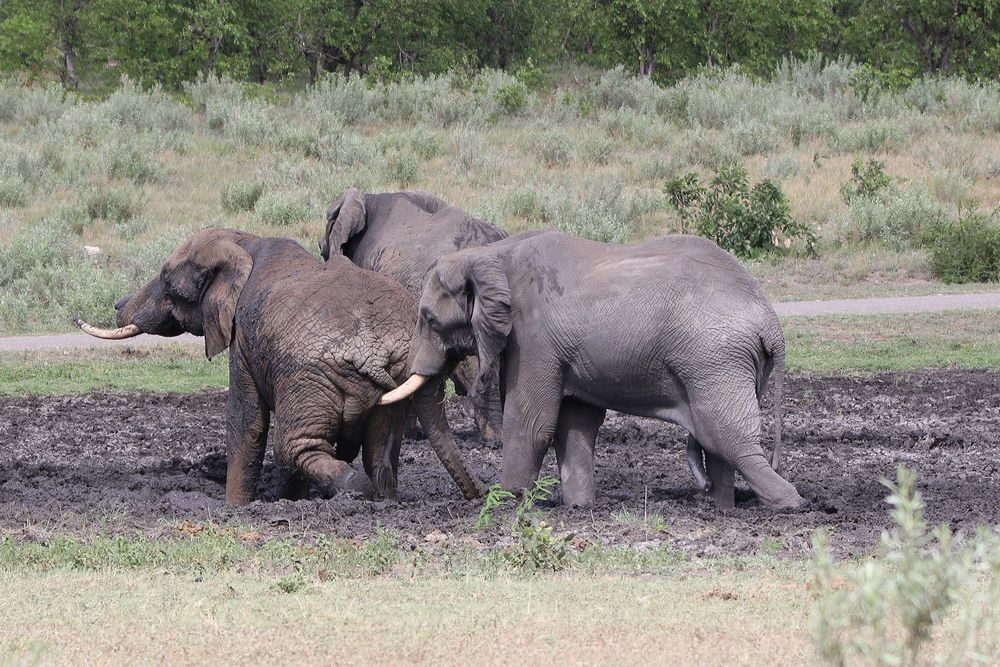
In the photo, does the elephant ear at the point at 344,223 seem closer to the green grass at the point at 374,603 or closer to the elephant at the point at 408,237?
the elephant at the point at 408,237

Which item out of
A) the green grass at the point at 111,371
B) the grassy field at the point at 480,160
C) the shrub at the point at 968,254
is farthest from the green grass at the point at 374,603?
the shrub at the point at 968,254

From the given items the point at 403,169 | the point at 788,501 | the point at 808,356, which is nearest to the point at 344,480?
the point at 788,501

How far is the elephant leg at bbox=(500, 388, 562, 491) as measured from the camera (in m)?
9.27

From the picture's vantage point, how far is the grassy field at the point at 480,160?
23.1 metres

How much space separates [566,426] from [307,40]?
1465 inches

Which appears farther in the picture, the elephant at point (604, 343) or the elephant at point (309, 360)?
the elephant at point (309, 360)

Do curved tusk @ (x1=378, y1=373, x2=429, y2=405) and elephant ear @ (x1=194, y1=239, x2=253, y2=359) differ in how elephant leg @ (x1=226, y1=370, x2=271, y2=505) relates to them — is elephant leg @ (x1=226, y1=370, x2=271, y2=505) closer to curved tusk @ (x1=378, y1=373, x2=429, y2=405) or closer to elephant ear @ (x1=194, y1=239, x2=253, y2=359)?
elephant ear @ (x1=194, y1=239, x2=253, y2=359)

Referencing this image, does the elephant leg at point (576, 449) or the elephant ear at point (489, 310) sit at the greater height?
the elephant ear at point (489, 310)

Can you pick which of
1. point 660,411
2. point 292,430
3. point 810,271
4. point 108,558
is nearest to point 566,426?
point 660,411

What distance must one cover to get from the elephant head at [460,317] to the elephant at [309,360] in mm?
243

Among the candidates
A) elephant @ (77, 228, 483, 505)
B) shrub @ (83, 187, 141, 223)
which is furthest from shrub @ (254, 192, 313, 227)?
elephant @ (77, 228, 483, 505)

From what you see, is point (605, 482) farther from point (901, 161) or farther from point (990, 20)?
point (990, 20)

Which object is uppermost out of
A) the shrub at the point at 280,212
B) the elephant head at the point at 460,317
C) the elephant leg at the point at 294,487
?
the elephant head at the point at 460,317

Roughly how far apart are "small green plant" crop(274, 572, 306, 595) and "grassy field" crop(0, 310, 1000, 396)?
873cm
